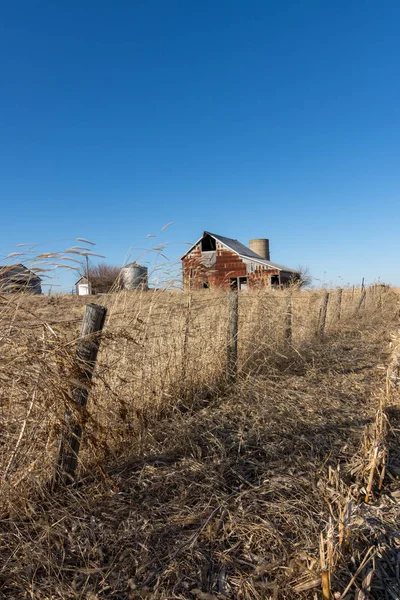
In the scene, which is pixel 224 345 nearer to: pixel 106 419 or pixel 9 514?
pixel 106 419

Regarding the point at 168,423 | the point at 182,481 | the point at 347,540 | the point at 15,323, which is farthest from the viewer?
the point at 168,423

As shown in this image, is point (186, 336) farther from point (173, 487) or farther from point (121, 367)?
point (173, 487)

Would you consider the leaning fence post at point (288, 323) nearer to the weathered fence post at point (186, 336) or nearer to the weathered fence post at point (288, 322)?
the weathered fence post at point (288, 322)

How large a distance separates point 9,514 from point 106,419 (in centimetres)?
91

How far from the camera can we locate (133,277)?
4070mm

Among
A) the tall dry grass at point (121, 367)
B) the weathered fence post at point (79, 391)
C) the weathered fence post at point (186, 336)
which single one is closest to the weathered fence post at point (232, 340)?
the tall dry grass at point (121, 367)

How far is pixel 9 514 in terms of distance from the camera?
206cm

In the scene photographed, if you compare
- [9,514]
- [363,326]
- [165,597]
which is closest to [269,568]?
[165,597]

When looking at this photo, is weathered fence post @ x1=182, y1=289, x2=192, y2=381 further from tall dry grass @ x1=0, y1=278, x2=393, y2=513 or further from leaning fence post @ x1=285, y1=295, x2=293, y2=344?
leaning fence post @ x1=285, y1=295, x2=293, y2=344

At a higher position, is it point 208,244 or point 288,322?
point 208,244

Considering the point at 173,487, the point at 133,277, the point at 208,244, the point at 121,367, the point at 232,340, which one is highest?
the point at 208,244

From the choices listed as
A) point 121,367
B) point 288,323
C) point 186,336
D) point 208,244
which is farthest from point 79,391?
point 208,244

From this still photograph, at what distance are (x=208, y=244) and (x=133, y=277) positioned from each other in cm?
2606

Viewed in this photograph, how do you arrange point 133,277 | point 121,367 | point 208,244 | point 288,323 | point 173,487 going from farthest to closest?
1. point 208,244
2. point 288,323
3. point 133,277
4. point 121,367
5. point 173,487
